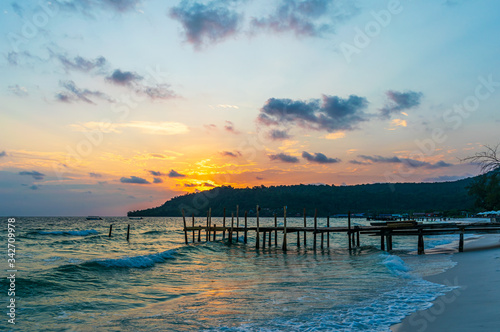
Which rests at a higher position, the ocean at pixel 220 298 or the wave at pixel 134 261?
the ocean at pixel 220 298

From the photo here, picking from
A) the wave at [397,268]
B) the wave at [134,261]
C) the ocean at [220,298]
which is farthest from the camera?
the wave at [134,261]

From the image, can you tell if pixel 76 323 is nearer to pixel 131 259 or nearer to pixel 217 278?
pixel 217 278

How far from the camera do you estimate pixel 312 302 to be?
36.9ft

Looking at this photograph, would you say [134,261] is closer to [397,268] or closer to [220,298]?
[220,298]

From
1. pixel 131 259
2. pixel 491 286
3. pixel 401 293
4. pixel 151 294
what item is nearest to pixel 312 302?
pixel 401 293

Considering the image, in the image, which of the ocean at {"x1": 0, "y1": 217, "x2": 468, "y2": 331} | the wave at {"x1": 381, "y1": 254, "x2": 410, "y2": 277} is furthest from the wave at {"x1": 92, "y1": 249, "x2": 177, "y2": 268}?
the wave at {"x1": 381, "y1": 254, "x2": 410, "y2": 277}

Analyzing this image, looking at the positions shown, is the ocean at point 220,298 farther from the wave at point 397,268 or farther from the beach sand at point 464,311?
the beach sand at point 464,311

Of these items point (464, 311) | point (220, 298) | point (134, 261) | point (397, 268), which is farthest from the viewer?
point (134, 261)

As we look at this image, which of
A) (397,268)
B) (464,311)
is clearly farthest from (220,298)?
(397,268)

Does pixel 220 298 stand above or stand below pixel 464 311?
below

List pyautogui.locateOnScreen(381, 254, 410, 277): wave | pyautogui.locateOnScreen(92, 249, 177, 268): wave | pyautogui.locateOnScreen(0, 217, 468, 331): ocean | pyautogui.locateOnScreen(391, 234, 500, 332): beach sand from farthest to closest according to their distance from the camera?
1. pyautogui.locateOnScreen(92, 249, 177, 268): wave
2. pyautogui.locateOnScreen(381, 254, 410, 277): wave
3. pyautogui.locateOnScreen(0, 217, 468, 331): ocean
4. pyautogui.locateOnScreen(391, 234, 500, 332): beach sand

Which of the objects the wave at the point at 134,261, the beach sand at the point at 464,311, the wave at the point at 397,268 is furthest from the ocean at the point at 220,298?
the wave at the point at 134,261

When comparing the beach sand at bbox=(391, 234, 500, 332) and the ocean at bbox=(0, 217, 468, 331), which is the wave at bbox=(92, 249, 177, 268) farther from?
the beach sand at bbox=(391, 234, 500, 332)

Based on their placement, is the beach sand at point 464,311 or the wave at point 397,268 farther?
the wave at point 397,268
